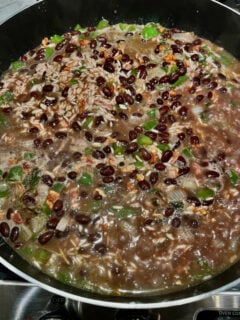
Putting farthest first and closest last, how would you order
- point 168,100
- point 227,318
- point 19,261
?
point 168,100
point 227,318
point 19,261

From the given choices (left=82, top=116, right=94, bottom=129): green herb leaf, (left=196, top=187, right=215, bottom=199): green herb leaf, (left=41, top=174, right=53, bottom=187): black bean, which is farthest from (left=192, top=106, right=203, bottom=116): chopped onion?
(left=41, top=174, right=53, bottom=187): black bean

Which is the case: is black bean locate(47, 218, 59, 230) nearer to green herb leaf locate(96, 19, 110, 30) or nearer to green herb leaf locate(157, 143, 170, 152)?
green herb leaf locate(157, 143, 170, 152)

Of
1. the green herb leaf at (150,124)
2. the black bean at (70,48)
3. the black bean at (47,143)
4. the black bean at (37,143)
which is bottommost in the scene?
the black bean at (37,143)

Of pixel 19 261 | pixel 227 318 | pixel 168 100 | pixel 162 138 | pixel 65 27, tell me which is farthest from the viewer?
pixel 65 27

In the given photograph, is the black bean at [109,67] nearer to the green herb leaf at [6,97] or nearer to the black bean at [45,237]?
the green herb leaf at [6,97]

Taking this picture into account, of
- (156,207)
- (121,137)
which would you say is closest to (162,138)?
(121,137)

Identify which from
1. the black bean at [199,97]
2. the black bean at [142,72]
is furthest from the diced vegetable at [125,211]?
the black bean at [142,72]

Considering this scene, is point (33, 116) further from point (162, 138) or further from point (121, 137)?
point (162, 138)

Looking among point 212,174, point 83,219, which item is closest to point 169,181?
point 212,174
